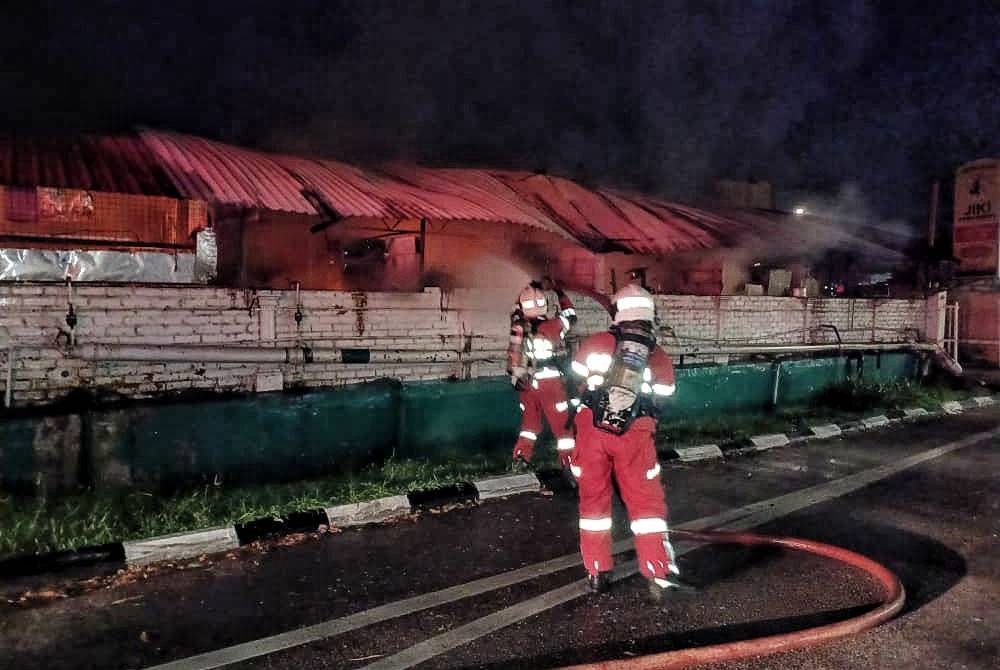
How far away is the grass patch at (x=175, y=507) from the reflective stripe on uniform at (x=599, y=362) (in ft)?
7.91

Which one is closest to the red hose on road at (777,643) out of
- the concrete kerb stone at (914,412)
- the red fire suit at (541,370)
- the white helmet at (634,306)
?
the white helmet at (634,306)

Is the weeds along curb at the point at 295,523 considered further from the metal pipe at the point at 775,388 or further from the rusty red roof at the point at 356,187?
the rusty red roof at the point at 356,187

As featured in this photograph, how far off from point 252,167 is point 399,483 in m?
4.73

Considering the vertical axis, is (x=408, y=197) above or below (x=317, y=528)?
above

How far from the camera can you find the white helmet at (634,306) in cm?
449

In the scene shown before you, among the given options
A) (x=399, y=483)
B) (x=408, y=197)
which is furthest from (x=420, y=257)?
(x=399, y=483)

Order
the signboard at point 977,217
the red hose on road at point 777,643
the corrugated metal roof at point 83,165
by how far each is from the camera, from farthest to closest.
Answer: the signboard at point 977,217, the corrugated metal roof at point 83,165, the red hose on road at point 777,643

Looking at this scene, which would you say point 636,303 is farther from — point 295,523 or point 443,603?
point 295,523

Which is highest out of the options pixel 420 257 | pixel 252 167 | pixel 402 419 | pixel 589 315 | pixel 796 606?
pixel 252 167

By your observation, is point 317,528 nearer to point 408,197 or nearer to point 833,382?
point 408,197

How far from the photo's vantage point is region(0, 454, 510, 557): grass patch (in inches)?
190

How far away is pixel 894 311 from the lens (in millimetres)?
14414

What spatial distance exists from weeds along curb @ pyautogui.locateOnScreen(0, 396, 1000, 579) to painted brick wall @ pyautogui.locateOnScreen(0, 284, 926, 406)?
177cm

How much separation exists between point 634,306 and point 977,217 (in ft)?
59.0
